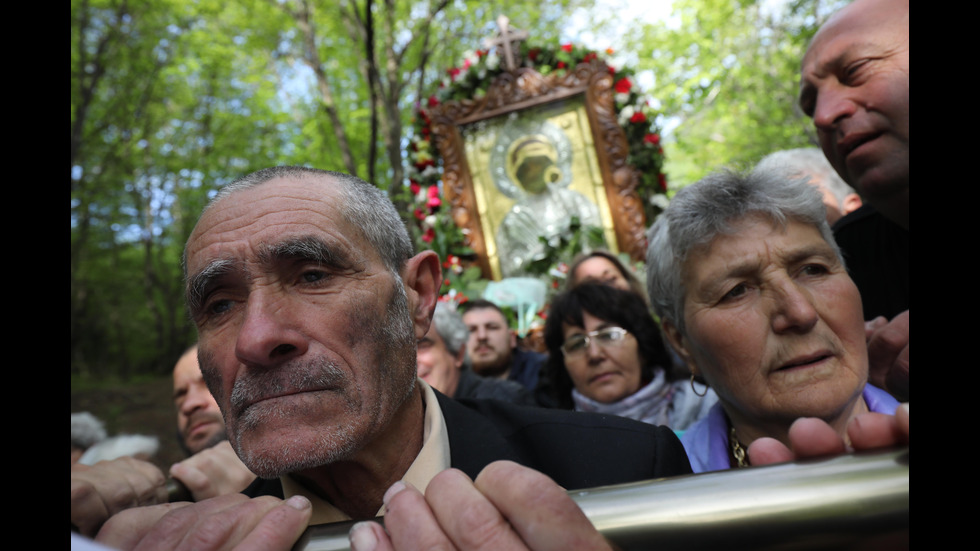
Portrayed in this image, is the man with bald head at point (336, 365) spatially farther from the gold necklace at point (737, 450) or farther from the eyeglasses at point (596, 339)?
the eyeglasses at point (596, 339)

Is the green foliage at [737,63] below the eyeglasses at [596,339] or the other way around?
the other way around

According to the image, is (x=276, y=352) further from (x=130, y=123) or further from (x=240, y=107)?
(x=240, y=107)

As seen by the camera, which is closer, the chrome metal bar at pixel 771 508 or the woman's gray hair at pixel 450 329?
the chrome metal bar at pixel 771 508

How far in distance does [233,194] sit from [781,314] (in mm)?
1471

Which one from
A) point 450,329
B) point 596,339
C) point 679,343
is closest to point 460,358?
point 450,329

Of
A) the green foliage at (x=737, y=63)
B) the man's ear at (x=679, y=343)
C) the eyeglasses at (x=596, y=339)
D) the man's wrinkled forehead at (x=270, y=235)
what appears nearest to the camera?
the man's wrinkled forehead at (x=270, y=235)

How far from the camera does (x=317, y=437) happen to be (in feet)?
4.17

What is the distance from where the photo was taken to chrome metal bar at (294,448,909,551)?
2.22 feet

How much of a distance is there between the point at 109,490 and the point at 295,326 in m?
0.60

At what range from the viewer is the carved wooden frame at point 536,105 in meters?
6.88

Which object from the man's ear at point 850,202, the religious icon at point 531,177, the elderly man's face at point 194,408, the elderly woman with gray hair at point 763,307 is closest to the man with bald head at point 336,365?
the elderly woman with gray hair at point 763,307

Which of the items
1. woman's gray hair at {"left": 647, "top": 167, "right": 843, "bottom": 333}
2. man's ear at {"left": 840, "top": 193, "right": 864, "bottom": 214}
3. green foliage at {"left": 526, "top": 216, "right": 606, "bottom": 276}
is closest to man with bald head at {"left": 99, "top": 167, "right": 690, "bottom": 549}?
woman's gray hair at {"left": 647, "top": 167, "right": 843, "bottom": 333}

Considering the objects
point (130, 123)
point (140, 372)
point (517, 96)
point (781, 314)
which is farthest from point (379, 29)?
point (140, 372)

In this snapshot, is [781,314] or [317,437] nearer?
[317,437]
